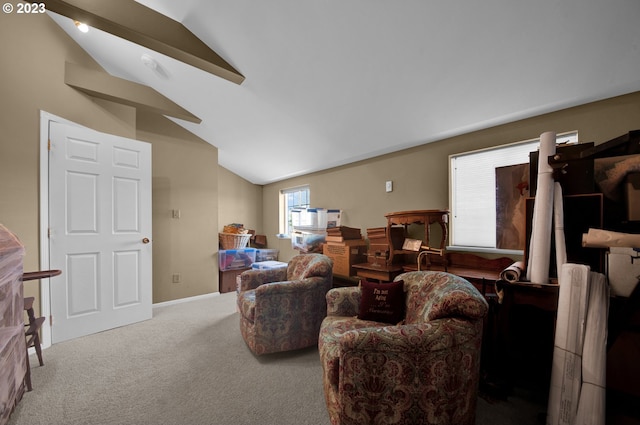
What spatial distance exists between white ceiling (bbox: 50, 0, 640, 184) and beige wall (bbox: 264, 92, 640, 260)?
95mm

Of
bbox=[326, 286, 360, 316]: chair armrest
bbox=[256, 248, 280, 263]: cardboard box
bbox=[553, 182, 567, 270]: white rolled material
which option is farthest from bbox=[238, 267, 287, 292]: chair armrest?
bbox=[553, 182, 567, 270]: white rolled material

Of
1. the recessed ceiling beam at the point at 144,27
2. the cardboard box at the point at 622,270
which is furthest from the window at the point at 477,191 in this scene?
the recessed ceiling beam at the point at 144,27

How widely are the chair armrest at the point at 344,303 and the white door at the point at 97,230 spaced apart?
8.37 ft

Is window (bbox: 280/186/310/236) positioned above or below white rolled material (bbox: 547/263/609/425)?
above

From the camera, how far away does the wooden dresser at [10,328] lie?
1.39 meters

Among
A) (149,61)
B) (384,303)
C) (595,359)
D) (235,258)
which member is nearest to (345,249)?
(384,303)

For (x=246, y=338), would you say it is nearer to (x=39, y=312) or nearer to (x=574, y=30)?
(x=39, y=312)

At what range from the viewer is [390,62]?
6.37 feet

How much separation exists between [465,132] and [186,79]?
10.1ft

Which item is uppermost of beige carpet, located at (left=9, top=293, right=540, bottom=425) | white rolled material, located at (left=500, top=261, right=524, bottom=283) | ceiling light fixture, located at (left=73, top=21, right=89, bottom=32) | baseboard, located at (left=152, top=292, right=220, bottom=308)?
ceiling light fixture, located at (left=73, top=21, right=89, bottom=32)

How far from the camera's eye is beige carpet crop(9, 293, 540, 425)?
1.52m

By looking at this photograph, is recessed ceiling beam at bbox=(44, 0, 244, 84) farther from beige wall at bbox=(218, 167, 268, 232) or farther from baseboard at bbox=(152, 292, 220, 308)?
baseboard at bbox=(152, 292, 220, 308)

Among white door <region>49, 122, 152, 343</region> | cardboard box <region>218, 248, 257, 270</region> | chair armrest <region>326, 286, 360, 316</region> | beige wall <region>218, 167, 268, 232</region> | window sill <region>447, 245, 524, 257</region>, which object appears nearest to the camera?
chair armrest <region>326, 286, 360, 316</region>

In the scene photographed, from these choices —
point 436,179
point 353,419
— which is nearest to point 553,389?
point 353,419
